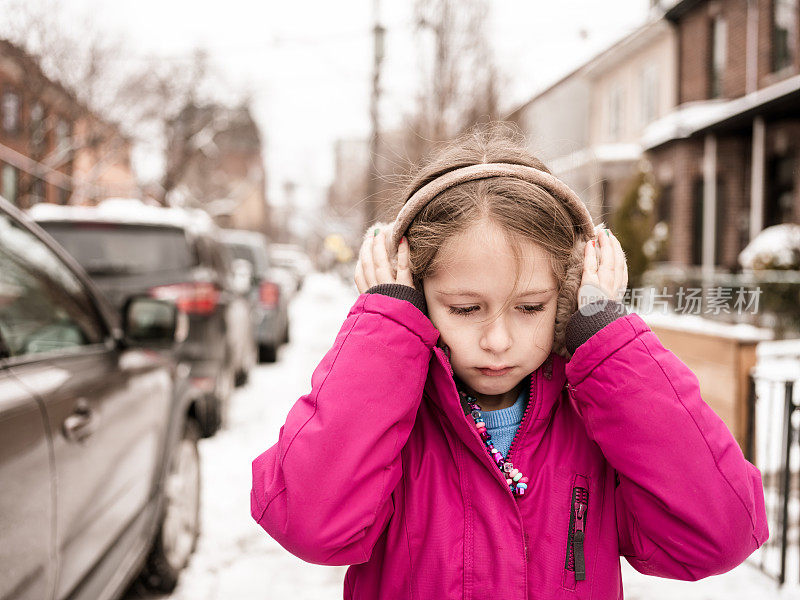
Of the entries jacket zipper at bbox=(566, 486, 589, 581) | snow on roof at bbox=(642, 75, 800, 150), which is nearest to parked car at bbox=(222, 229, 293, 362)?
jacket zipper at bbox=(566, 486, 589, 581)

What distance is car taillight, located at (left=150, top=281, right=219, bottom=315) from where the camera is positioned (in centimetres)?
563

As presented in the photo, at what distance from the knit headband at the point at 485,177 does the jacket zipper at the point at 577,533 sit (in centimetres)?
56

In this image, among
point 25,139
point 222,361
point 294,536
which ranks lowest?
point 222,361

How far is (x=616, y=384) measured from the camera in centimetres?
134

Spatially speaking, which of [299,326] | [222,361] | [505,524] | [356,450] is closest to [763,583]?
[505,524]

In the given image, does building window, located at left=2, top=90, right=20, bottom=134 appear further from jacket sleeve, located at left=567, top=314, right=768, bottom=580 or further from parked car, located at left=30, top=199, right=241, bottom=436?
jacket sleeve, located at left=567, top=314, right=768, bottom=580

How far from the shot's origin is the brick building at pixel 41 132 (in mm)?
17812

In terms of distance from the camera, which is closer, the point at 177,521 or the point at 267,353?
the point at 177,521

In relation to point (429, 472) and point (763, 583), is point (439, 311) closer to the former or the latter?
point (429, 472)

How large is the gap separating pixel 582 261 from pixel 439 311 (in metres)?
0.32

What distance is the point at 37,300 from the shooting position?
8.04 feet

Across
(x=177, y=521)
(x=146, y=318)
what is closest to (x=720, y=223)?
(x=177, y=521)

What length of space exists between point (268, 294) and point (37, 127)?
487 inches

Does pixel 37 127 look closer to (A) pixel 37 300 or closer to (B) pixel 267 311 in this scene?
(B) pixel 267 311
